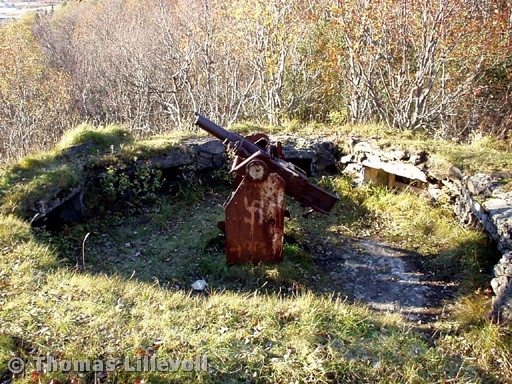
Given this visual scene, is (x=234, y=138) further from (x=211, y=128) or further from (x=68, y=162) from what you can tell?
(x=68, y=162)

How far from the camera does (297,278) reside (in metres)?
4.54

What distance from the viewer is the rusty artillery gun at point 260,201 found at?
171 inches

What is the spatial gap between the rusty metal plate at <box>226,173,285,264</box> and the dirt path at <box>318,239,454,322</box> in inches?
33.2

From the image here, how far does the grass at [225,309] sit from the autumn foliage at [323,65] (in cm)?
418

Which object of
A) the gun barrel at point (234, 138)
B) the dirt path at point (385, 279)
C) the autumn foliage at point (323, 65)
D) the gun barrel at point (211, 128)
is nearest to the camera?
the dirt path at point (385, 279)

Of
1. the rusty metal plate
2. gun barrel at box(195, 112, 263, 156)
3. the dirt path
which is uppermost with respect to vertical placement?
gun barrel at box(195, 112, 263, 156)

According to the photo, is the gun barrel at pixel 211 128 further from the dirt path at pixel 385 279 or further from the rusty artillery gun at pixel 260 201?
the dirt path at pixel 385 279

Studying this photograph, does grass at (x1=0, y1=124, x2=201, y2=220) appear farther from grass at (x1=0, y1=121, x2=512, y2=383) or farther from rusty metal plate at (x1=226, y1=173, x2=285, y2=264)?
rusty metal plate at (x1=226, y1=173, x2=285, y2=264)

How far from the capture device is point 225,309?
11.8 ft

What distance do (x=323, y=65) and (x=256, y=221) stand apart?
8266mm

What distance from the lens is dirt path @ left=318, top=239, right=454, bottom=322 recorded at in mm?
4297

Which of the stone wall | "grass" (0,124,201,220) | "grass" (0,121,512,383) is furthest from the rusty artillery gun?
"grass" (0,124,201,220)

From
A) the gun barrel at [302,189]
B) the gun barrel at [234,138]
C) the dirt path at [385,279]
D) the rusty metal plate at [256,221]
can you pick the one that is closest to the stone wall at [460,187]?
the dirt path at [385,279]

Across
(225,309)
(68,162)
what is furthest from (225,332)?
(68,162)
